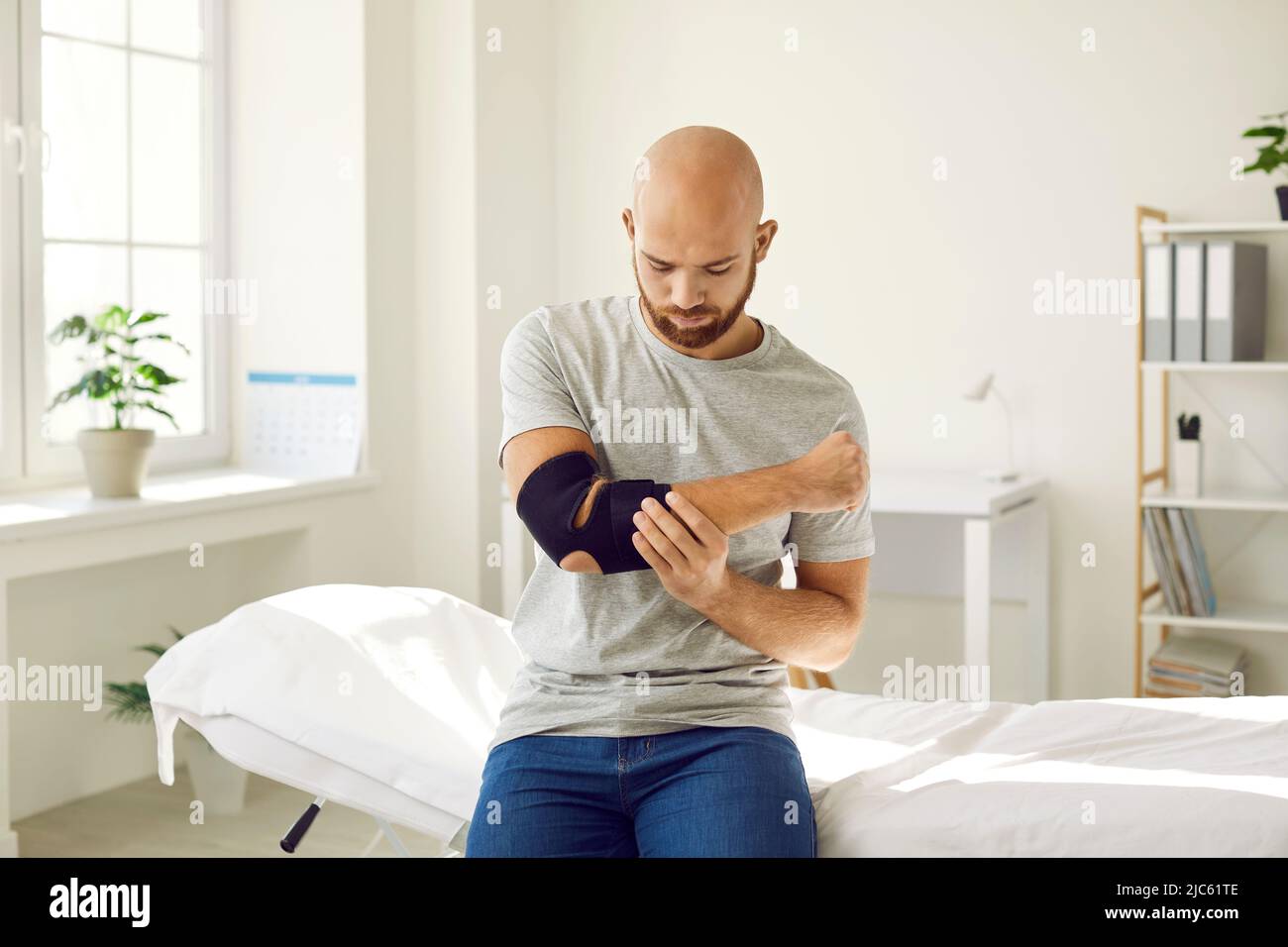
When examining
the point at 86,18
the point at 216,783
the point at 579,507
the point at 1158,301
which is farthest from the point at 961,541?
the point at 86,18

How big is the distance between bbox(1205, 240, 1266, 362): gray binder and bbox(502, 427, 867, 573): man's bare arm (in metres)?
1.85

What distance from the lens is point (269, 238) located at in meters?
3.53

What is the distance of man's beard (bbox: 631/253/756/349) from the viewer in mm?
1513

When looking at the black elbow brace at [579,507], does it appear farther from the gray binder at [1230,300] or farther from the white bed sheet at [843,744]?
the gray binder at [1230,300]

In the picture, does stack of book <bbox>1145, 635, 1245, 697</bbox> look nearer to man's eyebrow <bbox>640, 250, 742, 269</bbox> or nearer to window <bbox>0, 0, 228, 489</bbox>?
man's eyebrow <bbox>640, 250, 742, 269</bbox>

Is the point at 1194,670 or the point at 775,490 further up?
the point at 775,490

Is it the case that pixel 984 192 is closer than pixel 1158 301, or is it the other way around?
pixel 1158 301

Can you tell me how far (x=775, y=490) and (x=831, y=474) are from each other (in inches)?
2.4

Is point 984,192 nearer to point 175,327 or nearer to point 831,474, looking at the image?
point 175,327

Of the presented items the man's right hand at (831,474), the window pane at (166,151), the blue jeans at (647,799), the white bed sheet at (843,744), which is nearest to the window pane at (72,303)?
the window pane at (166,151)

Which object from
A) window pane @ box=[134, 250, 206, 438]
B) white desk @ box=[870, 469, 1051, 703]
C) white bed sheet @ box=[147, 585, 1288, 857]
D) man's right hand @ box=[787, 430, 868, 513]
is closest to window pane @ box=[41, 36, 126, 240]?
window pane @ box=[134, 250, 206, 438]

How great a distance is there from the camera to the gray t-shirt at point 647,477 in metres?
1.52

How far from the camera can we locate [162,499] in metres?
2.92
